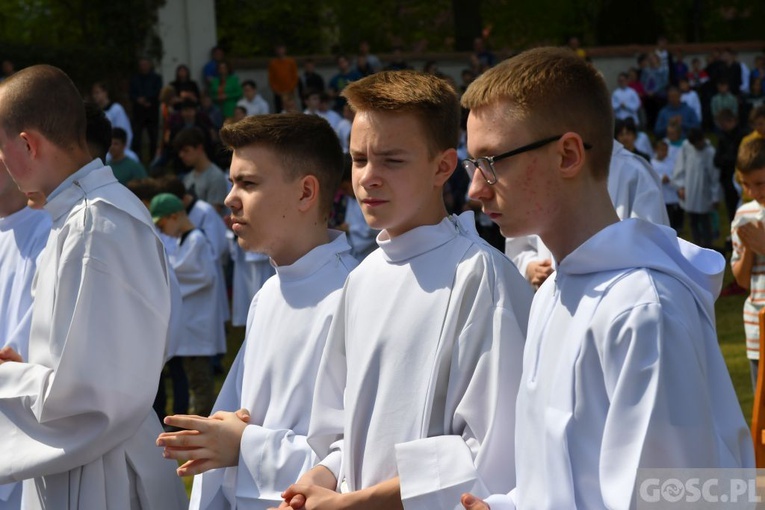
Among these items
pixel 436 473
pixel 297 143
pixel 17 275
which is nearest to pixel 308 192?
pixel 297 143

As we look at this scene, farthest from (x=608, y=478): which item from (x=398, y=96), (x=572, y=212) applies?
(x=398, y=96)

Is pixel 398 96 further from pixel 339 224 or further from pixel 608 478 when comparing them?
pixel 339 224

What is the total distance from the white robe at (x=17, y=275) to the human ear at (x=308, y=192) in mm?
1240

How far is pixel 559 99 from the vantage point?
2.69 meters

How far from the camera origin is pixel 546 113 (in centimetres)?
269

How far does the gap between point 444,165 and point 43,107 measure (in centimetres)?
156

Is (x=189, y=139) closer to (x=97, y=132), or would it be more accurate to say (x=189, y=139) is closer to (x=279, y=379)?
(x=97, y=132)

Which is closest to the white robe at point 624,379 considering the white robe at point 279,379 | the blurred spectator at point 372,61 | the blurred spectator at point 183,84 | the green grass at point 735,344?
the white robe at point 279,379

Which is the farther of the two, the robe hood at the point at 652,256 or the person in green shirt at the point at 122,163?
the person in green shirt at the point at 122,163

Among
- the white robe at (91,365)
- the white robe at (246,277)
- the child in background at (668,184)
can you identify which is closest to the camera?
the white robe at (91,365)

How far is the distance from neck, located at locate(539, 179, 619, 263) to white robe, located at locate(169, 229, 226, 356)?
6.65 meters

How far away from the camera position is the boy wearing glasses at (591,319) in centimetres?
236

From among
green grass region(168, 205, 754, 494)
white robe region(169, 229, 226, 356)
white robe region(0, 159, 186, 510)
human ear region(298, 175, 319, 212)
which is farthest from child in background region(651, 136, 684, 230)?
white robe region(0, 159, 186, 510)

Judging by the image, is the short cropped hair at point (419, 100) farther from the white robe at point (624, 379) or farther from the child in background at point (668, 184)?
the child in background at point (668, 184)
